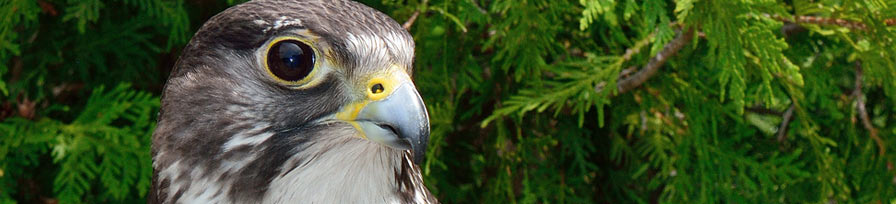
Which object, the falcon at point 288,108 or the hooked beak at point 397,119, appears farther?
the falcon at point 288,108

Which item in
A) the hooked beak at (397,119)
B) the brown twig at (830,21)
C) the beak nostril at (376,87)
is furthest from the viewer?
the brown twig at (830,21)

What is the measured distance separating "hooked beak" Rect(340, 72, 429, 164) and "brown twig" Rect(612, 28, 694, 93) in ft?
4.59

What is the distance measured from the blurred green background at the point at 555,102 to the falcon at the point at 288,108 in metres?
0.98

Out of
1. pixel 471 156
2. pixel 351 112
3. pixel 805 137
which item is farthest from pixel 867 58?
pixel 351 112

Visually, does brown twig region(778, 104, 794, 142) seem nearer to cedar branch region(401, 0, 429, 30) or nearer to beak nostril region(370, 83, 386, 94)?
cedar branch region(401, 0, 429, 30)

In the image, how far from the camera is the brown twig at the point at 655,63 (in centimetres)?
285

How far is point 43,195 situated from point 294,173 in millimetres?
1955

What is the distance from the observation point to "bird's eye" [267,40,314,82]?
1.69 meters

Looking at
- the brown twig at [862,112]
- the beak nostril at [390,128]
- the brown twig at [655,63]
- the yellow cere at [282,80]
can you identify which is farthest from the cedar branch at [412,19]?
the brown twig at [862,112]

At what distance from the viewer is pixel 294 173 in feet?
5.86

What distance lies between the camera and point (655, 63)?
2.90m

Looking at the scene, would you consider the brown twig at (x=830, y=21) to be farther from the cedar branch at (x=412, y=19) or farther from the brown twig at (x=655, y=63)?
the cedar branch at (x=412, y=19)

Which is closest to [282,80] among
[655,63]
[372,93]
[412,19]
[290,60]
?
[290,60]

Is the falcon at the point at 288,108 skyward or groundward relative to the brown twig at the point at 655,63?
skyward
